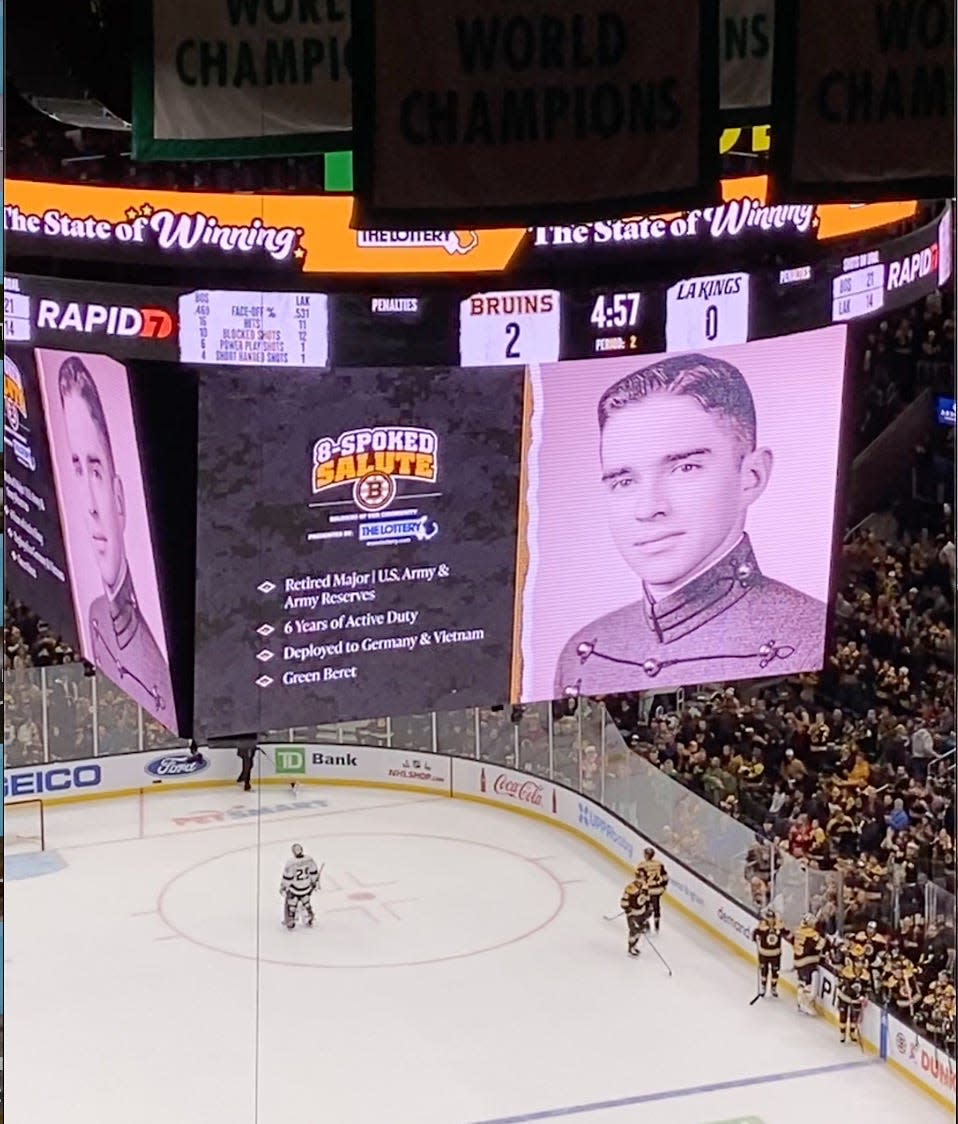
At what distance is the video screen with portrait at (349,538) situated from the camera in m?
6.43

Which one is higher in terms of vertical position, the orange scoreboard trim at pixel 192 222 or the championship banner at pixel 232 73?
the championship banner at pixel 232 73

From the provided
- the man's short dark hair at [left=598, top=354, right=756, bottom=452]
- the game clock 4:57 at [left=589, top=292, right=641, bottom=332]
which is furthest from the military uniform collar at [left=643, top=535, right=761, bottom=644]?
the game clock 4:57 at [left=589, top=292, right=641, bottom=332]

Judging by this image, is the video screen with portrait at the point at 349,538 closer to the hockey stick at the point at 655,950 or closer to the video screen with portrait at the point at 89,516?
the video screen with portrait at the point at 89,516

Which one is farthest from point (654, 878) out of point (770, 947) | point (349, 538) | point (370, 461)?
point (370, 461)

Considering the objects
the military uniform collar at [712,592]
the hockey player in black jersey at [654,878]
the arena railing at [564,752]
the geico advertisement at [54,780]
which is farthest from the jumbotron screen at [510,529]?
the geico advertisement at [54,780]

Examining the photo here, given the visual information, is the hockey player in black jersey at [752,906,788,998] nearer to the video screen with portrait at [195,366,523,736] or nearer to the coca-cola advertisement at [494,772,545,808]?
the video screen with portrait at [195,366,523,736]

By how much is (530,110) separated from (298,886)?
6.15m

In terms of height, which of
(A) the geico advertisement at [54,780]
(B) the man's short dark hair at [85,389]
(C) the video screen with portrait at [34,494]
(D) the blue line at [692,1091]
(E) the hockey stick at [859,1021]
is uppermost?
(B) the man's short dark hair at [85,389]

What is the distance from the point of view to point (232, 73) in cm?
486

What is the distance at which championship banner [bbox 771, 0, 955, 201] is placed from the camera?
4.74 m

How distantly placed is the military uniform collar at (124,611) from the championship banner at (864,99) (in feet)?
11.6

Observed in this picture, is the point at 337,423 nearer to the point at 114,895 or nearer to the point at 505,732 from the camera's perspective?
Result: the point at 114,895

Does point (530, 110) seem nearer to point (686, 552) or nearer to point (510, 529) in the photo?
point (510, 529)

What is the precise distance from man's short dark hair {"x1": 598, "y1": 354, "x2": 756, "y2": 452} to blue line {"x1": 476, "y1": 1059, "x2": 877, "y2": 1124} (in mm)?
2750
